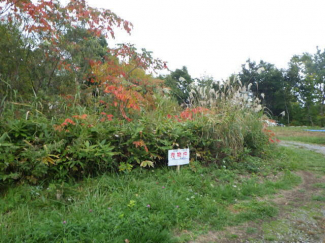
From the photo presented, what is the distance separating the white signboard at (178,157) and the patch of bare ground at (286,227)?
4.50 feet

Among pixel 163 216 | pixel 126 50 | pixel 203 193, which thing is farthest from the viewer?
pixel 126 50

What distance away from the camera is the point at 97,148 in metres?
3.42

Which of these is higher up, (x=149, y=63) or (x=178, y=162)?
(x=149, y=63)

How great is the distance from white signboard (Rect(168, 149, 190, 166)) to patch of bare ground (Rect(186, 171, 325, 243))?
1373mm

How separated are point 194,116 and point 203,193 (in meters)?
2.21

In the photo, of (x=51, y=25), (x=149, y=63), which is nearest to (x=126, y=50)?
(x=149, y=63)

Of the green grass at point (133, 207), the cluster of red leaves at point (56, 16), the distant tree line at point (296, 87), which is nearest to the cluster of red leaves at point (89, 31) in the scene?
the cluster of red leaves at point (56, 16)

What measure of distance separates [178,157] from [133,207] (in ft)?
5.13

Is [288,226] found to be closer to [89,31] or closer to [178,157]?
[178,157]

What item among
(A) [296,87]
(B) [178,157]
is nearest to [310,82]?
(A) [296,87]

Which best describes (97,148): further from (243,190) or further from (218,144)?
(218,144)

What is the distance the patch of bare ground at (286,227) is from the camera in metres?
2.70

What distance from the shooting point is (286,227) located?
2988mm

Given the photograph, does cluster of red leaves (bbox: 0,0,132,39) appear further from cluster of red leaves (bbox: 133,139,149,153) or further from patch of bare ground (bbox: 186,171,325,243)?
patch of bare ground (bbox: 186,171,325,243)
